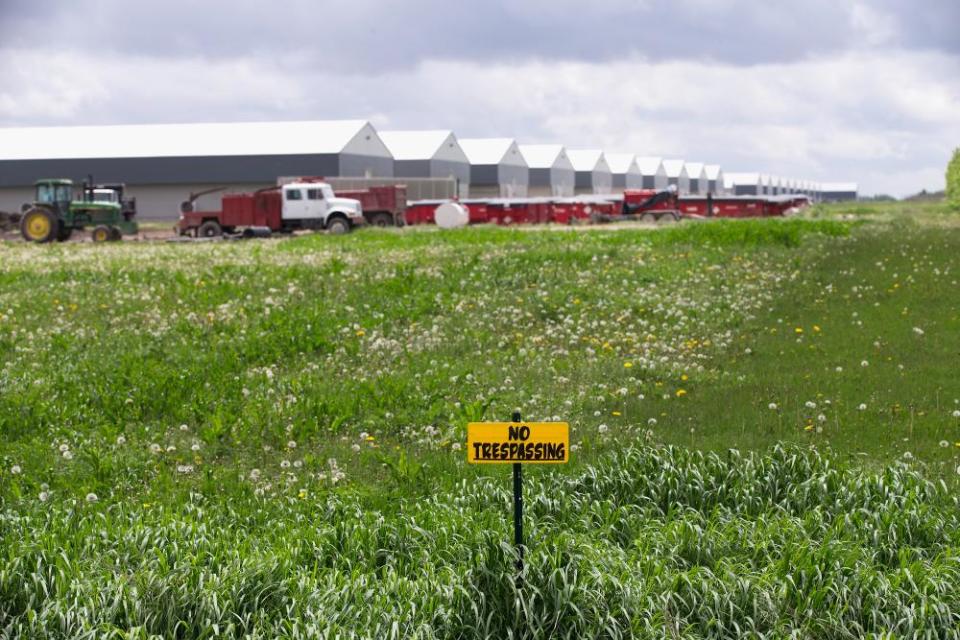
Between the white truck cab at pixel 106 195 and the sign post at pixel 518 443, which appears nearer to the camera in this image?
the sign post at pixel 518 443

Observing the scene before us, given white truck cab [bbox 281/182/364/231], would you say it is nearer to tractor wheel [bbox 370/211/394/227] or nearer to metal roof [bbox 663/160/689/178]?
tractor wheel [bbox 370/211/394/227]

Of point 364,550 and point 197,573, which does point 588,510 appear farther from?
point 197,573

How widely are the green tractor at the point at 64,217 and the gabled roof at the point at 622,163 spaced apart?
72.9 meters

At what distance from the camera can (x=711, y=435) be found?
1133 centimetres

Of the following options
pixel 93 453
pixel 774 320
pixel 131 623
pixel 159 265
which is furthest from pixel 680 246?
pixel 131 623

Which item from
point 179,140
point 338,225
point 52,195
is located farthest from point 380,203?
point 179,140

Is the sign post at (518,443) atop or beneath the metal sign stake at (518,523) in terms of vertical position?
atop

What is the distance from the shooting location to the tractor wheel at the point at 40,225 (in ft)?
140

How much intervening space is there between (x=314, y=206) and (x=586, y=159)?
64255 mm

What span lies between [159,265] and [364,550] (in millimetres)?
19257

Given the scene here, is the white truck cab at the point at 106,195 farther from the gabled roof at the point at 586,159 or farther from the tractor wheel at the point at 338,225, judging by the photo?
the gabled roof at the point at 586,159

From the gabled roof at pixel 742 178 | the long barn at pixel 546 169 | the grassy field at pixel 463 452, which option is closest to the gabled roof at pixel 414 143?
the long barn at pixel 546 169

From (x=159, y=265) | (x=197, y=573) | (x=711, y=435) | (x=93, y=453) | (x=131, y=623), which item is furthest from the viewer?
(x=159, y=265)

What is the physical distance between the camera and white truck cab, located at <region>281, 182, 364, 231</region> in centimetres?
4494
